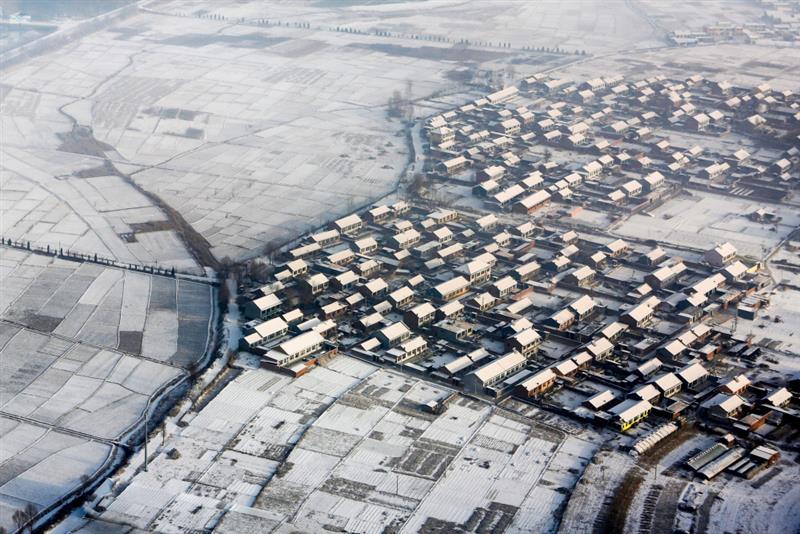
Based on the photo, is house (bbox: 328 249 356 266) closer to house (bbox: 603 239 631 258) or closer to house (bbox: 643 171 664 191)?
house (bbox: 603 239 631 258)

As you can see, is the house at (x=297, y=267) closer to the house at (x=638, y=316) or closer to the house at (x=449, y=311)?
the house at (x=449, y=311)

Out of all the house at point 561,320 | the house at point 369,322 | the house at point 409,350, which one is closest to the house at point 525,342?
the house at point 561,320

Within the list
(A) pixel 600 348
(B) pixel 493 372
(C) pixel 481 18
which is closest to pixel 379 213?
(A) pixel 600 348

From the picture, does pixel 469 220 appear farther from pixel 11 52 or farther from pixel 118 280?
pixel 11 52

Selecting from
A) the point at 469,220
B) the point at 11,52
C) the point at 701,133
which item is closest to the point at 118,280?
the point at 469,220

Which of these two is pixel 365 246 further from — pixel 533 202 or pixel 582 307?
pixel 582 307

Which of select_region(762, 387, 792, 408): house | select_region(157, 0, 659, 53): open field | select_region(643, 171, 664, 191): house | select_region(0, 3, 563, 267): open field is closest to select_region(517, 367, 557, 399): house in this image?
select_region(762, 387, 792, 408): house
